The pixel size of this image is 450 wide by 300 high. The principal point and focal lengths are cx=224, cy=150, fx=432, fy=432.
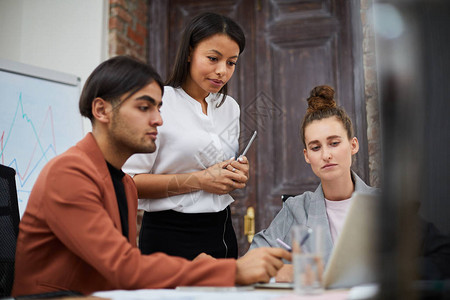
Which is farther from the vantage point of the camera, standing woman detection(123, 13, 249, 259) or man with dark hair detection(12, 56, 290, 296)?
standing woman detection(123, 13, 249, 259)

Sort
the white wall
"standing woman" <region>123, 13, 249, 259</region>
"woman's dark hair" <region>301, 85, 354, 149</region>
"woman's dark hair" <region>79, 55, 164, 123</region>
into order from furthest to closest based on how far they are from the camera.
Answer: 1. the white wall
2. "woman's dark hair" <region>301, 85, 354, 149</region>
3. "standing woman" <region>123, 13, 249, 259</region>
4. "woman's dark hair" <region>79, 55, 164, 123</region>

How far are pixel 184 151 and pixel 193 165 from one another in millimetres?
60

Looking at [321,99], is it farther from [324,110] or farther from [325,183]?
[325,183]

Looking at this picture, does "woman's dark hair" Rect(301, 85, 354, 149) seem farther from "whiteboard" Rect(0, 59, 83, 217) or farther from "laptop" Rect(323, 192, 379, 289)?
"whiteboard" Rect(0, 59, 83, 217)

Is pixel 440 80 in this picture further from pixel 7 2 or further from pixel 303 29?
pixel 7 2

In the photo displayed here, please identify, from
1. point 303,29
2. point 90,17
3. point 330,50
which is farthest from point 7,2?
point 330,50

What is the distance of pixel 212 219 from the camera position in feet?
4.78

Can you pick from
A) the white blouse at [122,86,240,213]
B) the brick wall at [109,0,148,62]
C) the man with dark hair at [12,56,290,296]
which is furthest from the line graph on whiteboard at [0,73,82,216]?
the man with dark hair at [12,56,290,296]

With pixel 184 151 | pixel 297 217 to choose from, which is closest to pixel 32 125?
pixel 184 151

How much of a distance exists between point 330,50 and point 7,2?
87.5 inches

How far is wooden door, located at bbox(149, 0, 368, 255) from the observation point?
2.59 meters

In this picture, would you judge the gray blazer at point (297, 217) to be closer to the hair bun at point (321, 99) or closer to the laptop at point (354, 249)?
the hair bun at point (321, 99)

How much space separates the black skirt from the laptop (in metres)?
0.66

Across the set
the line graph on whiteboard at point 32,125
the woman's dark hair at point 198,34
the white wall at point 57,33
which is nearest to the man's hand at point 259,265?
the woman's dark hair at point 198,34
